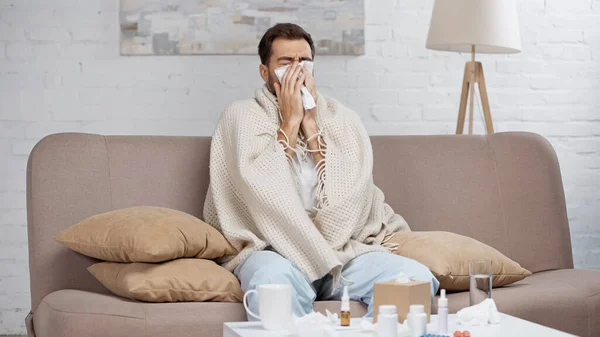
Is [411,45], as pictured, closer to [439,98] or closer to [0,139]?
[439,98]

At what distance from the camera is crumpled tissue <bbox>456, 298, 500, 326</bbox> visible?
1.78 meters

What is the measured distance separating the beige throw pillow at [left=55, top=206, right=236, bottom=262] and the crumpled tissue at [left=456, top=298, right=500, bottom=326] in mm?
801

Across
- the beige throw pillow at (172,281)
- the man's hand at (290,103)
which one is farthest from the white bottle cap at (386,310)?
the man's hand at (290,103)

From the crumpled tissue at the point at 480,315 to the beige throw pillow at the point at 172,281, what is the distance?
0.70m

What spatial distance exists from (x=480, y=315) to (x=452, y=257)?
0.68 m

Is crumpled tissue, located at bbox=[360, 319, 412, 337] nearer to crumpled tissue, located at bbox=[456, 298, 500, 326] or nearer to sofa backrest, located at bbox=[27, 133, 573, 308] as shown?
crumpled tissue, located at bbox=[456, 298, 500, 326]

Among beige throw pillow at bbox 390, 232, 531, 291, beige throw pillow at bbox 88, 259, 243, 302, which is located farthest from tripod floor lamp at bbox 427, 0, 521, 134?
beige throw pillow at bbox 88, 259, 243, 302

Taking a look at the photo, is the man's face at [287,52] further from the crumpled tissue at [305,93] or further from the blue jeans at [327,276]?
the blue jeans at [327,276]

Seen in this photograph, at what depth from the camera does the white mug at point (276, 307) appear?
1704 millimetres

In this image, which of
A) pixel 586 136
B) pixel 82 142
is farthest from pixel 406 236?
pixel 586 136

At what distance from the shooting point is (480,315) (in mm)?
1777

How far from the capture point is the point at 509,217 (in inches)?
115

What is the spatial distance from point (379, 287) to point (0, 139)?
2.41m

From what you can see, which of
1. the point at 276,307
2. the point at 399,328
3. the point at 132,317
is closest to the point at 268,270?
the point at 132,317
